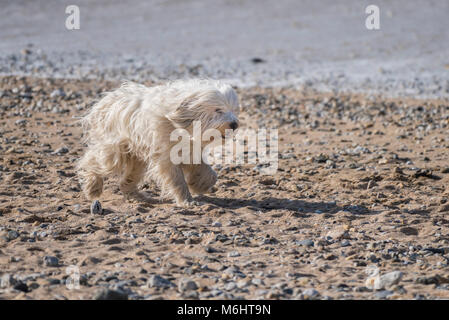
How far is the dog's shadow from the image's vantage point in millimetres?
6945

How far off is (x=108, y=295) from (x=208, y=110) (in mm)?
2500

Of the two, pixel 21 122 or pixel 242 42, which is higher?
pixel 242 42

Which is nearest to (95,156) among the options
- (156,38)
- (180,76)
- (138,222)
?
(138,222)

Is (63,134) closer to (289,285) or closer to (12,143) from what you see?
(12,143)

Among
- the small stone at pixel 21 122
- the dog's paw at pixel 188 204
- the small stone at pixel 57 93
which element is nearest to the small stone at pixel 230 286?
the dog's paw at pixel 188 204

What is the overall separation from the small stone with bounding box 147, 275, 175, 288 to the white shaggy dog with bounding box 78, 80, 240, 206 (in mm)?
1998

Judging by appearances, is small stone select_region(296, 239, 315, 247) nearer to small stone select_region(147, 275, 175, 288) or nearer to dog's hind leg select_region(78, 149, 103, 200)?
small stone select_region(147, 275, 175, 288)

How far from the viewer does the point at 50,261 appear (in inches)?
209

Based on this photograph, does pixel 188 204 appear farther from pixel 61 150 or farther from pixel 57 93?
pixel 57 93

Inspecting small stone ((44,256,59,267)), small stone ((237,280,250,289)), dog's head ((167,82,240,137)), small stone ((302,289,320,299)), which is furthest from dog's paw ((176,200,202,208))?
small stone ((302,289,320,299))

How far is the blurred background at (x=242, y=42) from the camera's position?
A: 1486 centimetres

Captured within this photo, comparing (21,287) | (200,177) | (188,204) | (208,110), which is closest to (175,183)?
(188,204)

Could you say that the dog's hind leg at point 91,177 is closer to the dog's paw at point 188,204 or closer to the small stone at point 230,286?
the dog's paw at point 188,204

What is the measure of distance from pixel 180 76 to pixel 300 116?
392cm
